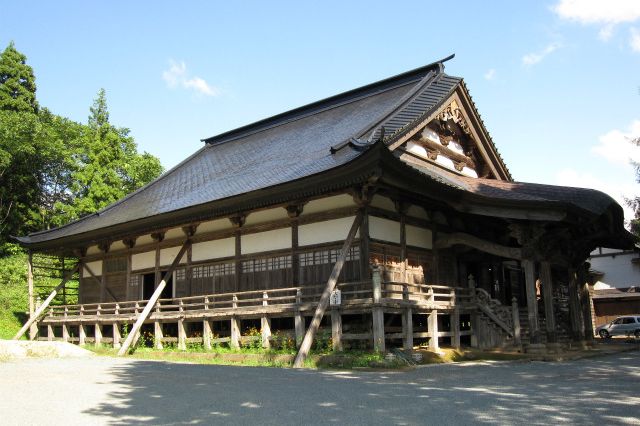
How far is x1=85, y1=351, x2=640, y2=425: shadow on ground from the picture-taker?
676 centimetres

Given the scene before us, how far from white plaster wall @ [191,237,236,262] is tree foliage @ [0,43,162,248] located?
19.1m

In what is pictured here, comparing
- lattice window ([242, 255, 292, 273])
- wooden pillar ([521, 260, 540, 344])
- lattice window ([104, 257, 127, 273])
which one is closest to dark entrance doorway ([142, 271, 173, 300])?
lattice window ([104, 257, 127, 273])

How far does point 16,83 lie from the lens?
3875 centimetres

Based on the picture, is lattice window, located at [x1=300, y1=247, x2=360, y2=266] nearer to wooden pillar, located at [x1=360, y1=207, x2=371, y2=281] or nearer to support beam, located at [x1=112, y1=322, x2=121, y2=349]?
wooden pillar, located at [x1=360, y1=207, x2=371, y2=281]

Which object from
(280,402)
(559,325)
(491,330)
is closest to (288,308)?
(491,330)

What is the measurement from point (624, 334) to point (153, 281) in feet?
87.0

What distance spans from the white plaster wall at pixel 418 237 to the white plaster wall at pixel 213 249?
5.92 m

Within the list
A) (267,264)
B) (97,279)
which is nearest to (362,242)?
(267,264)

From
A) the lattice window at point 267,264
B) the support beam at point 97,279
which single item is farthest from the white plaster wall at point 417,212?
the support beam at point 97,279

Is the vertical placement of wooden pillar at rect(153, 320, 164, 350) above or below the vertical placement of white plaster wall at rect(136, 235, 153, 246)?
below

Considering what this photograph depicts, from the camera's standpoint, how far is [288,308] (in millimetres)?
15094

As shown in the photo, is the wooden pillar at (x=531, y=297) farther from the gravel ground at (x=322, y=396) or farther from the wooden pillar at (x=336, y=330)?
the wooden pillar at (x=336, y=330)

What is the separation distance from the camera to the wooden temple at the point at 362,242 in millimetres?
14945

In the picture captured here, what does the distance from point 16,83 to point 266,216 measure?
2978 cm
